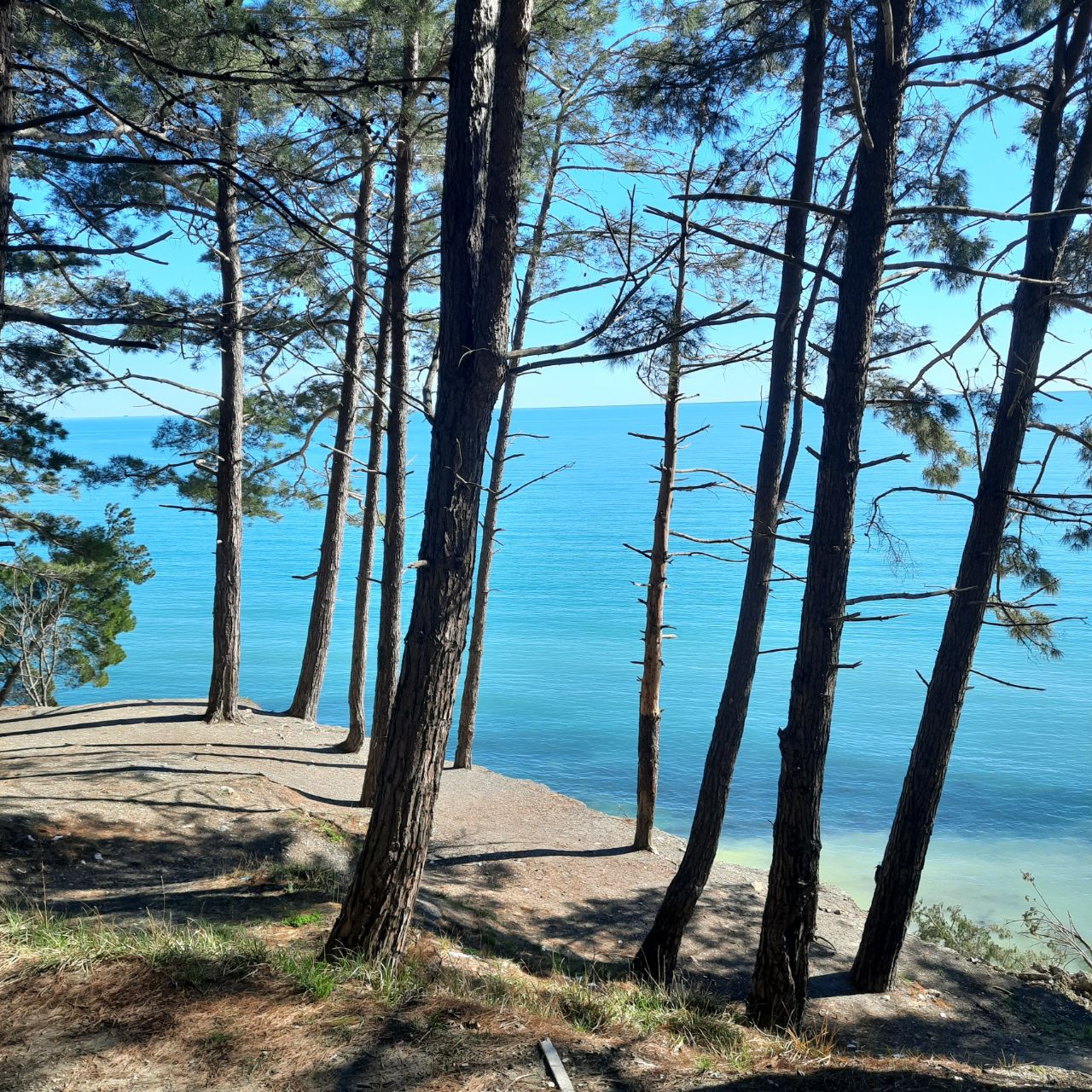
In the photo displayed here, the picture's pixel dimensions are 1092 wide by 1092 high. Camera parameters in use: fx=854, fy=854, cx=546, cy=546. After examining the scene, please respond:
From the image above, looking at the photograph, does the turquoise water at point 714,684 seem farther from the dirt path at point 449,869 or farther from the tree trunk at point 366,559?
the tree trunk at point 366,559

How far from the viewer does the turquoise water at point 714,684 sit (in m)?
14.4

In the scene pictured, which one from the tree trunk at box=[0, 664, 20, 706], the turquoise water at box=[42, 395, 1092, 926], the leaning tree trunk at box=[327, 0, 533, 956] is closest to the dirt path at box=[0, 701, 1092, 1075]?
the leaning tree trunk at box=[327, 0, 533, 956]

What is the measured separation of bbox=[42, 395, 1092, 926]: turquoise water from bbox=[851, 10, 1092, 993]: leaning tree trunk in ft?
4.05


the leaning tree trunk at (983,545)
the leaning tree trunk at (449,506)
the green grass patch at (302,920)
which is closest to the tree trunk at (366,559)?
the leaning tree trunk at (449,506)

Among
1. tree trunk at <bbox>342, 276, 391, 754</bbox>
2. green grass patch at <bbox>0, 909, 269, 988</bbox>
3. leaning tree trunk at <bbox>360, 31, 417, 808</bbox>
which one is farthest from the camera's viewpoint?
tree trunk at <bbox>342, 276, 391, 754</bbox>

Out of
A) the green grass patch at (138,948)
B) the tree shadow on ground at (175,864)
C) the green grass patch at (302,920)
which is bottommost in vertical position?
the tree shadow on ground at (175,864)

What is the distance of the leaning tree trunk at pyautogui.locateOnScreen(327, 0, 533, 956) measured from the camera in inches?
169

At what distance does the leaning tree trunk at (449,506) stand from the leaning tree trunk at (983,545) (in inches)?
149

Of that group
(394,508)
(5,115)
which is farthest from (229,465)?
(5,115)

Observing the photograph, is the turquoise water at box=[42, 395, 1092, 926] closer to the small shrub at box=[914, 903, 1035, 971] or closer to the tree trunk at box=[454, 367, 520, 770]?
the small shrub at box=[914, 903, 1035, 971]

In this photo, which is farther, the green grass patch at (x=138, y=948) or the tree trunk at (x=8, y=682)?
the tree trunk at (x=8, y=682)

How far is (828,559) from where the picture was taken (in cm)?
521

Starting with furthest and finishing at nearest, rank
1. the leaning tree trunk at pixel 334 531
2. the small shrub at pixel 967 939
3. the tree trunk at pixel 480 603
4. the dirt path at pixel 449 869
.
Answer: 1. the leaning tree trunk at pixel 334 531
2. the tree trunk at pixel 480 603
3. the small shrub at pixel 967 939
4. the dirt path at pixel 449 869

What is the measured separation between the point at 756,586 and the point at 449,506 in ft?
11.8
